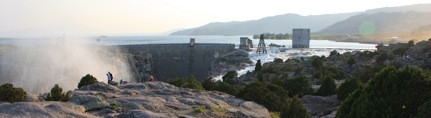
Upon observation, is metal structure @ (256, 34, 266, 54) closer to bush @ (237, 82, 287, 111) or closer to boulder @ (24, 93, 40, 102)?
bush @ (237, 82, 287, 111)

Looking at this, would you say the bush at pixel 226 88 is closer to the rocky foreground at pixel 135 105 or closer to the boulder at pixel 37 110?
the rocky foreground at pixel 135 105

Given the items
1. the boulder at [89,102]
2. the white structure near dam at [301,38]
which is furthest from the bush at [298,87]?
the white structure near dam at [301,38]

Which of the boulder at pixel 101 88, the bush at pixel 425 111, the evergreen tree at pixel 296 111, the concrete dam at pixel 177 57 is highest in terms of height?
the bush at pixel 425 111

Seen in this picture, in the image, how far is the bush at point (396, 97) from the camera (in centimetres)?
1118

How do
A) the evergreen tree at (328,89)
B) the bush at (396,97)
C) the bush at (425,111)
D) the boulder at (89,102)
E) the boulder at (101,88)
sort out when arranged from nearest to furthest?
the bush at (425,111) < the bush at (396,97) < the boulder at (89,102) < the boulder at (101,88) < the evergreen tree at (328,89)

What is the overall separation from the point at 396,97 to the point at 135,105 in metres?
9.36

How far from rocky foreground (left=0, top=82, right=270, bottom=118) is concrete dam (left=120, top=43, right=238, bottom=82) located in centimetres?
6126

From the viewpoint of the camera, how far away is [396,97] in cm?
1138

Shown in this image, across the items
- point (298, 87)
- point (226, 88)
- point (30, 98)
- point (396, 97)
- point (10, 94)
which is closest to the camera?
point (396, 97)

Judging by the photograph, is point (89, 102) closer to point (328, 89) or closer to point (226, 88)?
point (226, 88)

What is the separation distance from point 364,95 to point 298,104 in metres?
5.01

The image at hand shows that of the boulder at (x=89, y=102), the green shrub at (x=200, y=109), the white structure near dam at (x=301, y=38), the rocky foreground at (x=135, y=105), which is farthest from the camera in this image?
the white structure near dam at (x=301, y=38)

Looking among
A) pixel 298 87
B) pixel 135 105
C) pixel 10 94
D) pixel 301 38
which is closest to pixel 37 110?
pixel 135 105

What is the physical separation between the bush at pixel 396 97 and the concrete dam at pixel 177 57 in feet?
231
